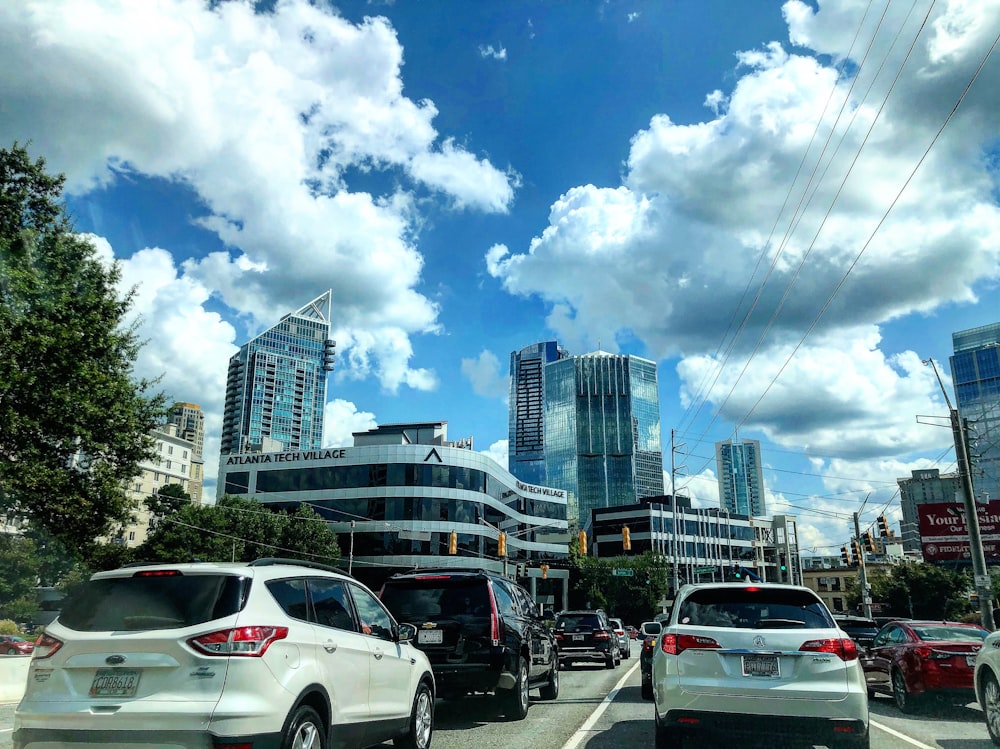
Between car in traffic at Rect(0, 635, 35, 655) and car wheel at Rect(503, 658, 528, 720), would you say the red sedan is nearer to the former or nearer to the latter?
car wheel at Rect(503, 658, 528, 720)

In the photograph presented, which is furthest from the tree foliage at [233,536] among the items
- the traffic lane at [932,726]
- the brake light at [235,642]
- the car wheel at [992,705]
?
the brake light at [235,642]

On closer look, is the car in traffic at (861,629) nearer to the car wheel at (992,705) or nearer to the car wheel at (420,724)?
the car wheel at (992,705)

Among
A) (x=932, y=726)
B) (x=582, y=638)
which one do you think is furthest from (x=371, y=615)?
(x=582, y=638)

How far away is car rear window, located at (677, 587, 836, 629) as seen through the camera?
7.00 m

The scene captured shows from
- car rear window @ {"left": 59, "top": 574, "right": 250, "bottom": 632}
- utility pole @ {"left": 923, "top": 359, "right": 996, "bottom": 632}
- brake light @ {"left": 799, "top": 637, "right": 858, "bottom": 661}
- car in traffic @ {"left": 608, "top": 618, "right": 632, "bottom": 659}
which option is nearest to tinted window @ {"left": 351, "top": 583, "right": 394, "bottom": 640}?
car rear window @ {"left": 59, "top": 574, "right": 250, "bottom": 632}

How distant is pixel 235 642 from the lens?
15.6 ft

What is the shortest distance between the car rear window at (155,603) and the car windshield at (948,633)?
1152 cm

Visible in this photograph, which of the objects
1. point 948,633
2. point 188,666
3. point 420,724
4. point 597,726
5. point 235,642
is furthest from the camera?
point 948,633

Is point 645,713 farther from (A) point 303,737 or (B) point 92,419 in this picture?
(B) point 92,419

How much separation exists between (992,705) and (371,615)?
7.20 metres

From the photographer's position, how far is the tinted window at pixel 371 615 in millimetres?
6715

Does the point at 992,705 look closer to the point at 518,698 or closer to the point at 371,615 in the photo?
the point at 518,698

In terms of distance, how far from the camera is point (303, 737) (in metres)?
5.16

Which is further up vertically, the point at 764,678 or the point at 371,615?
the point at 371,615
